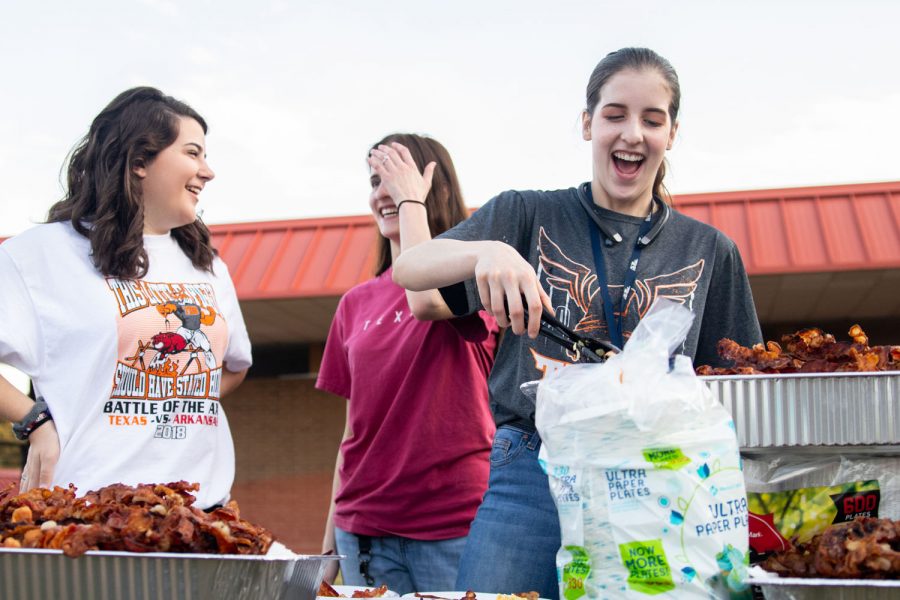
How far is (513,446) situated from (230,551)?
0.85 metres

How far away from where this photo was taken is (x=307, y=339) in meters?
13.1

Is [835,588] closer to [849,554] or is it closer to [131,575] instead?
[849,554]

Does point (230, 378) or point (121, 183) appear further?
point (230, 378)

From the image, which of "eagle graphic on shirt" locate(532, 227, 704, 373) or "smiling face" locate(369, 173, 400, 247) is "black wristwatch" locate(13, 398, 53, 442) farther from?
"eagle graphic on shirt" locate(532, 227, 704, 373)

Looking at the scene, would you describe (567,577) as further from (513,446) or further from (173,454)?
(173,454)

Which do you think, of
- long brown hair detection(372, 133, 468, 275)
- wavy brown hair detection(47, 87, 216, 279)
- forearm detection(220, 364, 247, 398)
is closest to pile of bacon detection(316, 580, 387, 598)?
wavy brown hair detection(47, 87, 216, 279)

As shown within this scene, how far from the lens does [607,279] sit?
2.12 metres

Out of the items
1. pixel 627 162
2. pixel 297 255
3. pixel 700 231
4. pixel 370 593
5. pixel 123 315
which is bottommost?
pixel 370 593

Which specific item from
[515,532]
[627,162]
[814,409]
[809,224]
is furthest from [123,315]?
[809,224]

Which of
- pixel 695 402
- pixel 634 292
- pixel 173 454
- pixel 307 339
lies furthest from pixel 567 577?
pixel 307 339

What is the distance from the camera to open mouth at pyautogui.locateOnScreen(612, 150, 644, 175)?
2.18 metres

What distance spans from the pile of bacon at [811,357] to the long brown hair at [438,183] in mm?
1507

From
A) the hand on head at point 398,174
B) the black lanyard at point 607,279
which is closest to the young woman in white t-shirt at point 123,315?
the hand on head at point 398,174

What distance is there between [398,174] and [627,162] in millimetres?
870
